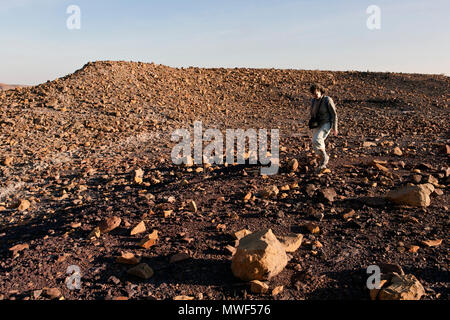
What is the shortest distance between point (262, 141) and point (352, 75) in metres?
12.8

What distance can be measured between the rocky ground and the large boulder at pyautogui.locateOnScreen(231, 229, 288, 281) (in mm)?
115

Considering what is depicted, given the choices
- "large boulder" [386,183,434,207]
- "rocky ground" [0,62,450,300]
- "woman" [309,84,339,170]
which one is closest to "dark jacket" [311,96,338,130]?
"woman" [309,84,339,170]

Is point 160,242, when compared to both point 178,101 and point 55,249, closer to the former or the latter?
point 55,249

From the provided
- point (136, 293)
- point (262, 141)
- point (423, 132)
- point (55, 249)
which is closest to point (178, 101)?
point (262, 141)

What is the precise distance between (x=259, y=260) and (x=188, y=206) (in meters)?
1.83

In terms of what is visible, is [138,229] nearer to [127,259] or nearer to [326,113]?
[127,259]

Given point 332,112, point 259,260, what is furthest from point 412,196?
point 259,260

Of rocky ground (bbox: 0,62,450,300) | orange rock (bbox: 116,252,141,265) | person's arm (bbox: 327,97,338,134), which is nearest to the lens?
rocky ground (bbox: 0,62,450,300)

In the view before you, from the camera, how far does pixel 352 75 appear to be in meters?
18.8

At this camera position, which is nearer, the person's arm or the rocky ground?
the rocky ground

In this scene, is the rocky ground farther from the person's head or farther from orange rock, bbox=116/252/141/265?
the person's head

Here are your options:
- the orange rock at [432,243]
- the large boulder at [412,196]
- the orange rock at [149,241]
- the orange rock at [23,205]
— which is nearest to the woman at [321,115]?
the large boulder at [412,196]

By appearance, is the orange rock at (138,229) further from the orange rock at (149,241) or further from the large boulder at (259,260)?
the large boulder at (259,260)

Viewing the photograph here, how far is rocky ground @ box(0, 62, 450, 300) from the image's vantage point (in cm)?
309
